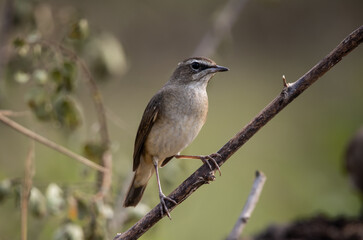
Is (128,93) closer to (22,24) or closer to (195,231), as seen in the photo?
(195,231)

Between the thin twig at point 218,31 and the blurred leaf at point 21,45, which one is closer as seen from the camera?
the blurred leaf at point 21,45

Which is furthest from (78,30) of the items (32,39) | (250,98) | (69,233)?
(250,98)

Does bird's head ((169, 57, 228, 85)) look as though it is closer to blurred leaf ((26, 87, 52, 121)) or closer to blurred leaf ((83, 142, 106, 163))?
blurred leaf ((83, 142, 106, 163))

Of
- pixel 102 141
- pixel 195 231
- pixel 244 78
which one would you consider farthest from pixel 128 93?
pixel 102 141

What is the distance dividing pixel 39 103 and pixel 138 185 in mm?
785

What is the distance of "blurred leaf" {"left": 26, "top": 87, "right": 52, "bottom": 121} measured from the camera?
3.68 m

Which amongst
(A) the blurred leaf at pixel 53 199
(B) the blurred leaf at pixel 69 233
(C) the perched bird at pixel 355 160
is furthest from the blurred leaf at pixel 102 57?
(C) the perched bird at pixel 355 160

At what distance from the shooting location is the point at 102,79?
4.33 m

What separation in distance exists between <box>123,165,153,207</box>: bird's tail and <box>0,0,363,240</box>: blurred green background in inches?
97.6

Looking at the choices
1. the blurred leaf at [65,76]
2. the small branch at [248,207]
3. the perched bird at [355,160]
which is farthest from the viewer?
the perched bird at [355,160]

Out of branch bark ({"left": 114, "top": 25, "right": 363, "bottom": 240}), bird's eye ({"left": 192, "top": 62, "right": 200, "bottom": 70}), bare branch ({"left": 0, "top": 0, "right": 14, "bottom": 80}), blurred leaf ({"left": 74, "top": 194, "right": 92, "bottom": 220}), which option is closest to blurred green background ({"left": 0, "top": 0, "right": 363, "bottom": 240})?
bare branch ({"left": 0, "top": 0, "right": 14, "bottom": 80})

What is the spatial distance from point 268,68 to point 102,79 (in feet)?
12.8

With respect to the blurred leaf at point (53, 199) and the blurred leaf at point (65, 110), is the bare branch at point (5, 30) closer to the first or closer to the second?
the blurred leaf at point (65, 110)

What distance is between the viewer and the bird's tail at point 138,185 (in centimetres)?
388
